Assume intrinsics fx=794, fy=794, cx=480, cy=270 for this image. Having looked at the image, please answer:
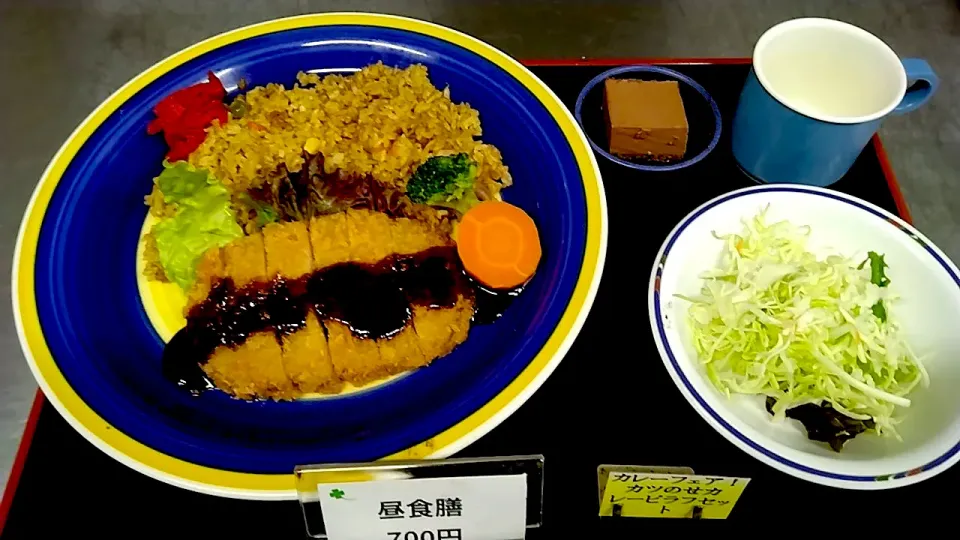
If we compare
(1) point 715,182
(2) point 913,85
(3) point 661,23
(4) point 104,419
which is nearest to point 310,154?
(4) point 104,419

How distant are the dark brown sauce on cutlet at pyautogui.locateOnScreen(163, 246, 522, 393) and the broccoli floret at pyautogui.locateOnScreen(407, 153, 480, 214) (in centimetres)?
21

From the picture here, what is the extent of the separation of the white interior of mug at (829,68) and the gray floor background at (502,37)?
113cm

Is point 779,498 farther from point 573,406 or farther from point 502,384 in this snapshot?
point 502,384

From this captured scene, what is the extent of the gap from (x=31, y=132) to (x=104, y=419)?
1910 mm

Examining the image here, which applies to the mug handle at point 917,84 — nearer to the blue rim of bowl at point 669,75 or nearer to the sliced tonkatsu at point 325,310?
the blue rim of bowl at point 669,75

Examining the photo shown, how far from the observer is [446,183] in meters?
1.91

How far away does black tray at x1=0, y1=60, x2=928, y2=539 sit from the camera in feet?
4.98

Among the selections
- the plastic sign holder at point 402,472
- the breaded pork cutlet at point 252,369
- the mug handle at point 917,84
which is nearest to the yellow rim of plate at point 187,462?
the plastic sign holder at point 402,472

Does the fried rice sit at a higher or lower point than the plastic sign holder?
higher

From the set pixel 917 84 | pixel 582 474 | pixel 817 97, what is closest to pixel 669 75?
pixel 817 97

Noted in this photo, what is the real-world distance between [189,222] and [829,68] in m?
1.57

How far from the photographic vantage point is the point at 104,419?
59.3 inches

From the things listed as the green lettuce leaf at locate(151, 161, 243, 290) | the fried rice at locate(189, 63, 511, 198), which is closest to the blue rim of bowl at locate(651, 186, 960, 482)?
the fried rice at locate(189, 63, 511, 198)

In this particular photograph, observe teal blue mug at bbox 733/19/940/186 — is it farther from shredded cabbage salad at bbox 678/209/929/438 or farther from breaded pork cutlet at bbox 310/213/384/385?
breaded pork cutlet at bbox 310/213/384/385
